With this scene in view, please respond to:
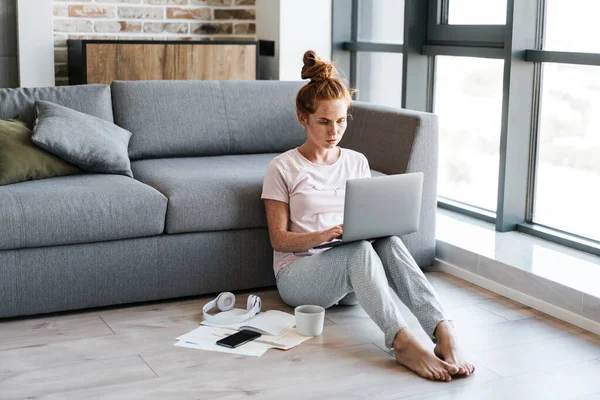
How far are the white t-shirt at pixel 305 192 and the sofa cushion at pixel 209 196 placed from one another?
27 centimetres

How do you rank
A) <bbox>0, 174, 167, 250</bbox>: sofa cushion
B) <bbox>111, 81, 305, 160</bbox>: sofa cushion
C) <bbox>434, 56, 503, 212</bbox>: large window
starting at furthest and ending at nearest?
<bbox>434, 56, 503, 212</bbox>: large window < <bbox>111, 81, 305, 160</bbox>: sofa cushion < <bbox>0, 174, 167, 250</bbox>: sofa cushion

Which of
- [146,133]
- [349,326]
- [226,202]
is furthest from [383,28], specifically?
[349,326]

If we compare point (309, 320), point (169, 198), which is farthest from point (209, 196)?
point (309, 320)

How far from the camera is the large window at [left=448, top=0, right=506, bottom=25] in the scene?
418cm

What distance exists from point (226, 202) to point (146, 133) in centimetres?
78

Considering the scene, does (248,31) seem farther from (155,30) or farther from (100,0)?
(100,0)

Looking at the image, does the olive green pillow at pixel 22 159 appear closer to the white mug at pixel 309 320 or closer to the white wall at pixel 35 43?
the white mug at pixel 309 320

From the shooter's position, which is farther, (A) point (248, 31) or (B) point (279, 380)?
(A) point (248, 31)

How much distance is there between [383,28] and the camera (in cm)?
507

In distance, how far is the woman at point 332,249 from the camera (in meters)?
2.88

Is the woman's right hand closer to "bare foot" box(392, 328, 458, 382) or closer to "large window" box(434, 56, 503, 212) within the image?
Answer: "bare foot" box(392, 328, 458, 382)

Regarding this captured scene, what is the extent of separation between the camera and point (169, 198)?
3.38m

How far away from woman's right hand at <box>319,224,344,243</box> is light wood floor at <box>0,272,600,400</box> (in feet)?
1.18

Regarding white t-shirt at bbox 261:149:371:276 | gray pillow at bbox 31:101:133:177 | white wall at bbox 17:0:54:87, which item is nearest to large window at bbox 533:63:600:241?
white t-shirt at bbox 261:149:371:276
